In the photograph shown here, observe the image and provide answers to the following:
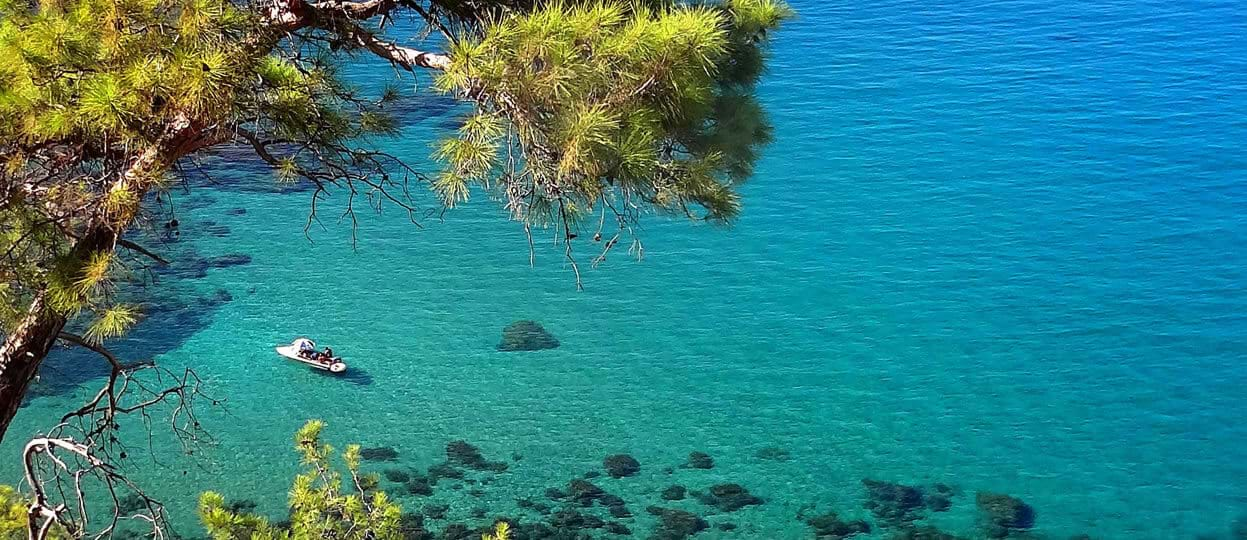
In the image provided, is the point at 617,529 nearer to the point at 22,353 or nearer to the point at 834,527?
the point at 834,527

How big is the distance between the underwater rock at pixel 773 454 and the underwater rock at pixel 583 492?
1925mm

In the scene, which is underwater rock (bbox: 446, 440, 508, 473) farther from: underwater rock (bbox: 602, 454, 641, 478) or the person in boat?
the person in boat

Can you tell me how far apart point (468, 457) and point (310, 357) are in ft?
9.16

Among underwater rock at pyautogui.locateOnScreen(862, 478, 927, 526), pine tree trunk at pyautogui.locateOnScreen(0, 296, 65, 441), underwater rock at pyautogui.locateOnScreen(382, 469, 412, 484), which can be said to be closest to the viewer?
pine tree trunk at pyautogui.locateOnScreen(0, 296, 65, 441)

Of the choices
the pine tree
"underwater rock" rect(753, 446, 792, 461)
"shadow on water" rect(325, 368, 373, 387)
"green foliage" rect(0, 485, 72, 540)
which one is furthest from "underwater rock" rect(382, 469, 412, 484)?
the pine tree

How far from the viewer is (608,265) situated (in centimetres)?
1767

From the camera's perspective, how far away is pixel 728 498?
12422mm

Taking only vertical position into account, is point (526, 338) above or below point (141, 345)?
above

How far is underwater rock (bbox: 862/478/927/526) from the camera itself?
12.2 metres

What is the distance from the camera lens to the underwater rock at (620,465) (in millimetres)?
12821

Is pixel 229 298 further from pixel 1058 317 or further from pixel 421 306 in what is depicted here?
pixel 1058 317

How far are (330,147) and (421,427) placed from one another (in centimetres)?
863

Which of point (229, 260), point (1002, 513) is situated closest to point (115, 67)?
point (1002, 513)

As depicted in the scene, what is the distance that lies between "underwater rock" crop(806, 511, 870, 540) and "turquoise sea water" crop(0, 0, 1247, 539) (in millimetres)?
223
